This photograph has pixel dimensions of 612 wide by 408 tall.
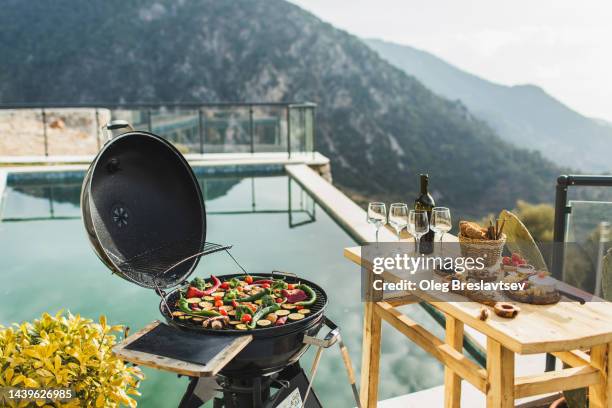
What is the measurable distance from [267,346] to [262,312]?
136 millimetres

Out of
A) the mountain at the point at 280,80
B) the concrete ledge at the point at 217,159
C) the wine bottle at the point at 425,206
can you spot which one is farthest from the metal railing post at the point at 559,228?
the mountain at the point at 280,80

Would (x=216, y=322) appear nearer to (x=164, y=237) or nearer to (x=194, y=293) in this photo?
(x=194, y=293)

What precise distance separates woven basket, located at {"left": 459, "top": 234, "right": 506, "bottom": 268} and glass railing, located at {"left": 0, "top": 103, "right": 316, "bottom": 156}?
27.8 ft

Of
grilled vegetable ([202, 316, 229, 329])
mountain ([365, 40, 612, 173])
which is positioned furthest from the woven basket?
mountain ([365, 40, 612, 173])

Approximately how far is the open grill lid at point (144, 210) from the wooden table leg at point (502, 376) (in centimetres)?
104

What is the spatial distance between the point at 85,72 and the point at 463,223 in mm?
40495

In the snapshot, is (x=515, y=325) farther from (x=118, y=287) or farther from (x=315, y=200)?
(x=315, y=200)

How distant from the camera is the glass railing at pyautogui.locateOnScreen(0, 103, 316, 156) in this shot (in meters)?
10.4

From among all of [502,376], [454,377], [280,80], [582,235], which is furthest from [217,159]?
[280,80]

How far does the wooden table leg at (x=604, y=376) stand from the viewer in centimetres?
156

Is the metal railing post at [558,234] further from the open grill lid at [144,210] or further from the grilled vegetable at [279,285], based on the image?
the open grill lid at [144,210]

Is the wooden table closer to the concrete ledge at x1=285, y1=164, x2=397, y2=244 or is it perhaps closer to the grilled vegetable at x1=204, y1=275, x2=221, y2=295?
the grilled vegetable at x1=204, y1=275, x2=221, y2=295

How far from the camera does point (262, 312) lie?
1.80m

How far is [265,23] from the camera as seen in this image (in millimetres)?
45250
